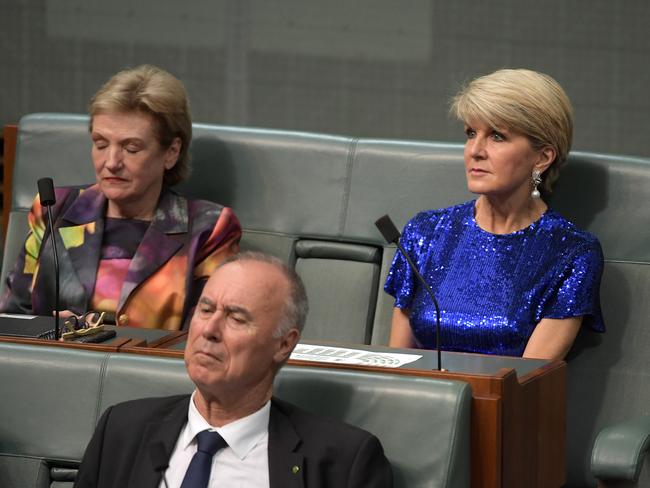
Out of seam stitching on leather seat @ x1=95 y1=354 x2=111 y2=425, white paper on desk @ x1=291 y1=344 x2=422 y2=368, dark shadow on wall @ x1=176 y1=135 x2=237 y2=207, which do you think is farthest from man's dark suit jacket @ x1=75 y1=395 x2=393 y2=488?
dark shadow on wall @ x1=176 y1=135 x2=237 y2=207

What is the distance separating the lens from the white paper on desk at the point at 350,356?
2.38 m

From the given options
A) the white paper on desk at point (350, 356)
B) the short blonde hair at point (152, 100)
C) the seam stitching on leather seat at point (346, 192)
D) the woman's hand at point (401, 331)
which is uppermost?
the short blonde hair at point (152, 100)

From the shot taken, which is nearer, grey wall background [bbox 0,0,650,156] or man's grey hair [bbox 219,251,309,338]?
man's grey hair [bbox 219,251,309,338]

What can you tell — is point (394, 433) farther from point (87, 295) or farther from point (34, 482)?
point (87, 295)

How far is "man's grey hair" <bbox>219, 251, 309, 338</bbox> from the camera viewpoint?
2.20 metres

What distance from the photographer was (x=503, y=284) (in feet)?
9.90

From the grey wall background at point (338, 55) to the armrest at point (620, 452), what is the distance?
6.74 feet

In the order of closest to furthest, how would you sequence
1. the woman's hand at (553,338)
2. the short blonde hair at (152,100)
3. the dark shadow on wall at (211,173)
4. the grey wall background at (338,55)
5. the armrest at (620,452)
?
the armrest at (620,452) < the woman's hand at (553,338) < the short blonde hair at (152,100) < the dark shadow on wall at (211,173) < the grey wall background at (338,55)

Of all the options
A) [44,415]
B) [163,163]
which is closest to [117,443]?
[44,415]

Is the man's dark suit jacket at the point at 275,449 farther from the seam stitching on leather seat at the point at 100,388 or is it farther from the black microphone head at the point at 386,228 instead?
the black microphone head at the point at 386,228

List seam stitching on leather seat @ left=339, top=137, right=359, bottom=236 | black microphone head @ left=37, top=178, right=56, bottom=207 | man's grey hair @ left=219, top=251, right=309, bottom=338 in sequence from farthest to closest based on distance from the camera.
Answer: seam stitching on leather seat @ left=339, top=137, right=359, bottom=236, black microphone head @ left=37, top=178, right=56, bottom=207, man's grey hair @ left=219, top=251, right=309, bottom=338

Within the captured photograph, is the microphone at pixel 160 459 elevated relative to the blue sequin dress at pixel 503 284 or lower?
lower

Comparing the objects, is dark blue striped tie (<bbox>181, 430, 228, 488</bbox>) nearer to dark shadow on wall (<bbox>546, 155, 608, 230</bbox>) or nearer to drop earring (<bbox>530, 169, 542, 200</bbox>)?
drop earring (<bbox>530, 169, 542, 200</bbox>)

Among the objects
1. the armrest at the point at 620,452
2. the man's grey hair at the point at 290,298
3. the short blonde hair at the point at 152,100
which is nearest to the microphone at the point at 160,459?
the man's grey hair at the point at 290,298
